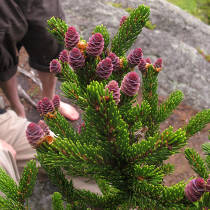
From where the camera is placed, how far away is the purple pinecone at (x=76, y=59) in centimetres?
94

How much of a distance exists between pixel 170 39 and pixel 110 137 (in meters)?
6.53

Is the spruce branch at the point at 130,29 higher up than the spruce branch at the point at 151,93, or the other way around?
the spruce branch at the point at 130,29

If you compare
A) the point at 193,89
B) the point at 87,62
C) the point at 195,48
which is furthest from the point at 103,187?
the point at 195,48

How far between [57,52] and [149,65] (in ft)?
7.98

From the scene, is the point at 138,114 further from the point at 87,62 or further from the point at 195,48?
the point at 195,48

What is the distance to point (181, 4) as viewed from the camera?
41.0ft

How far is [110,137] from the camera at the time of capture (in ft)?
2.94

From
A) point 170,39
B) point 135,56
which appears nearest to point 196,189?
point 135,56

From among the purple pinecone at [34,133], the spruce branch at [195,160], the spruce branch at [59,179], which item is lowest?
the spruce branch at [59,179]

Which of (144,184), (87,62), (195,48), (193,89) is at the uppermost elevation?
(87,62)

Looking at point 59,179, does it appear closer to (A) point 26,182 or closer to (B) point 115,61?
(A) point 26,182

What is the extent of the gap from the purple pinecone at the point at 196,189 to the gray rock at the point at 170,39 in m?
5.08

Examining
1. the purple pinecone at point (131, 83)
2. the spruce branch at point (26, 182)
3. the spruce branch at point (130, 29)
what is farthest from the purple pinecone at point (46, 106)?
the spruce branch at point (130, 29)

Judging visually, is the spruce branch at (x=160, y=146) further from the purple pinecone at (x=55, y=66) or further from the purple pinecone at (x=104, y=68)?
the purple pinecone at (x=55, y=66)
